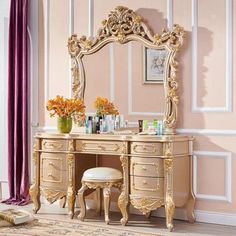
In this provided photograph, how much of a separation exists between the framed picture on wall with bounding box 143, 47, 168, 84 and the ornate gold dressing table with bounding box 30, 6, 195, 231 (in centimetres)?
2

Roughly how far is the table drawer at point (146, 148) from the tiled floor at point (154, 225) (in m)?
0.69

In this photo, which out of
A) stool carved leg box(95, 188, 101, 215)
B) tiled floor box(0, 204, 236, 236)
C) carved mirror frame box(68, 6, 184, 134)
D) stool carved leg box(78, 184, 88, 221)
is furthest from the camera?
stool carved leg box(95, 188, 101, 215)

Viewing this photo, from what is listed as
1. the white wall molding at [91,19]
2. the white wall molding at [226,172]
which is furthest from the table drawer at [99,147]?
the white wall molding at [91,19]

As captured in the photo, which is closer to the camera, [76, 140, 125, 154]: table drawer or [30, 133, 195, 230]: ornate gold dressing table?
[30, 133, 195, 230]: ornate gold dressing table

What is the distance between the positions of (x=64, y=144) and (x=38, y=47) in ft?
4.64

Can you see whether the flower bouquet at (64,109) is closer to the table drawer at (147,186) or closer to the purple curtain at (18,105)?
the purple curtain at (18,105)

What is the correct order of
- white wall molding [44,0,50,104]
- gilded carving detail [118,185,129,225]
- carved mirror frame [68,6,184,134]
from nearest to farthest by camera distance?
gilded carving detail [118,185,129,225], carved mirror frame [68,6,184,134], white wall molding [44,0,50,104]

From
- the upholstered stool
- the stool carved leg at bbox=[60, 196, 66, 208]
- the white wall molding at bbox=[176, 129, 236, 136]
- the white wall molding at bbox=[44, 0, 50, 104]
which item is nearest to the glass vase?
the upholstered stool

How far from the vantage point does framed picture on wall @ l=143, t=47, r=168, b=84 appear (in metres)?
5.12

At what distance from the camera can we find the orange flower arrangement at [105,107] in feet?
17.5

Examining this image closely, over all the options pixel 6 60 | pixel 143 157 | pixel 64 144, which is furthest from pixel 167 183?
pixel 6 60

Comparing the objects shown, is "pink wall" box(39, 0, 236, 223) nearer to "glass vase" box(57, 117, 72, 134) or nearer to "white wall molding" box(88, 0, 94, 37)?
"white wall molding" box(88, 0, 94, 37)

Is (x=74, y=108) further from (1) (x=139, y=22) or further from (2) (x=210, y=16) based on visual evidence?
(2) (x=210, y=16)

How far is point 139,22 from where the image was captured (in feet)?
17.1
